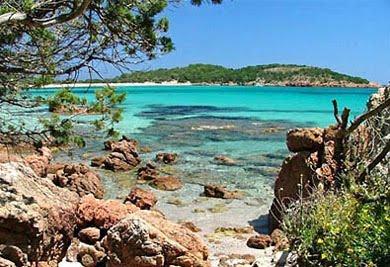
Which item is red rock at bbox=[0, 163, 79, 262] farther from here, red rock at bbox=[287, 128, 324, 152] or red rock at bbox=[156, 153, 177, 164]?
red rock at bbox=[156, 153, 177, 164]

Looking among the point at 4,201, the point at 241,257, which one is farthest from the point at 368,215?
the point at 241,257

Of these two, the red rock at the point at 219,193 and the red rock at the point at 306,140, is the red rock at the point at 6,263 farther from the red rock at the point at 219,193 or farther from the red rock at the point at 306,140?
the red rock at the point at 219,193

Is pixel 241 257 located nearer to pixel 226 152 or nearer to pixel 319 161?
pixel 319 161

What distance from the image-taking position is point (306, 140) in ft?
37.2

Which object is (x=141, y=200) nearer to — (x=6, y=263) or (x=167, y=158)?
(x=6, y=263)

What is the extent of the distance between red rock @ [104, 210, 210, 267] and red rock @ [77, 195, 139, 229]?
1570 mm

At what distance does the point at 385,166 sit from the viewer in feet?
21.4

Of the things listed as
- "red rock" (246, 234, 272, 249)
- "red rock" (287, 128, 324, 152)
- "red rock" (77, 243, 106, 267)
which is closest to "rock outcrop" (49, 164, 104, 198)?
"red rock" (246, 234, 272, 249)

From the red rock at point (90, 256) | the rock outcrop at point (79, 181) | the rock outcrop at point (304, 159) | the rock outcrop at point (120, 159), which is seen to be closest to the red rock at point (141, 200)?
the rock outcrop at point (79, 181)

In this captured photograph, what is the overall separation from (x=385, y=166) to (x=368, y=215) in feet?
6.09

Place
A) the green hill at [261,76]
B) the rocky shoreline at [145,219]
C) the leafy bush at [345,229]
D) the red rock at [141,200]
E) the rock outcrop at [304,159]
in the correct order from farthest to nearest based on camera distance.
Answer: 1. the green hill at [261,76]
2. the red rock at [141,200]
3. the rock outcrop at [304,159]
4. the rocky shoreline at [145,219]
5. the leafy bush at [345,229]

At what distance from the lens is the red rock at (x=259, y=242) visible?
34.2ft

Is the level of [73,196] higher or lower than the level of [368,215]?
lower

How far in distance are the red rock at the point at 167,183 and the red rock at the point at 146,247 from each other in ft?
27.4
